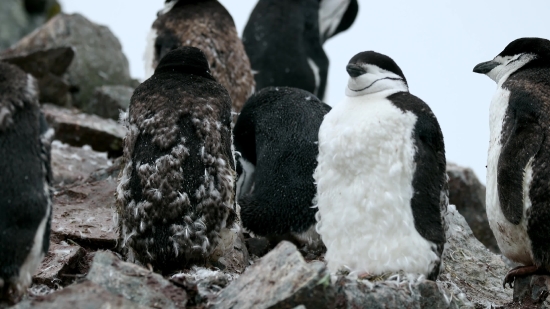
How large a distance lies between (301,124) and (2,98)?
9.98 feet

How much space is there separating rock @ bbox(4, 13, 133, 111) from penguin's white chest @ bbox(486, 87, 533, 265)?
6.98m

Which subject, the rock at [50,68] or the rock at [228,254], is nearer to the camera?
the rock at [228,254]

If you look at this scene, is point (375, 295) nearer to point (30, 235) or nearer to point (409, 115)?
point (409, 115)

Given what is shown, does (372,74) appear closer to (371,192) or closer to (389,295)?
(371,192)

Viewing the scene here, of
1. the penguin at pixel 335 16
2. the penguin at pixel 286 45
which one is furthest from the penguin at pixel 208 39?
the penguin at pixel 335 16

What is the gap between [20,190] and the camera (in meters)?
3.93

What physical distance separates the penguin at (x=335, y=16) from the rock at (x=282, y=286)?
9055mm

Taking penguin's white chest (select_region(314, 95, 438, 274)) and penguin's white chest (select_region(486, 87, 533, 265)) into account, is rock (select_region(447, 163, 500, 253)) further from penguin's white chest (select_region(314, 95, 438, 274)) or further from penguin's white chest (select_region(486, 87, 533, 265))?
penguin's white chest (select_region(314, 95, 438, 274))

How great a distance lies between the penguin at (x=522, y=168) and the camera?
17.6 ft

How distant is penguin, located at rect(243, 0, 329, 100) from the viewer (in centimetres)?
1149

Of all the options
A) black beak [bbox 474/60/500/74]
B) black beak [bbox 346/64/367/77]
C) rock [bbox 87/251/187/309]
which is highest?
black beak [bbox 346/64/367/77]

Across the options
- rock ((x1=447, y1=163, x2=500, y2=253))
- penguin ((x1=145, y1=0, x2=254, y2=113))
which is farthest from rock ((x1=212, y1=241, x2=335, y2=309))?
rock ((x1=447, y1=163, x2=500, y2=253))

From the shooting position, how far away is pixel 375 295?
14.6ft

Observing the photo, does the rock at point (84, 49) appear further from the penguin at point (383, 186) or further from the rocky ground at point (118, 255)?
the penguin at point (383, 186)
